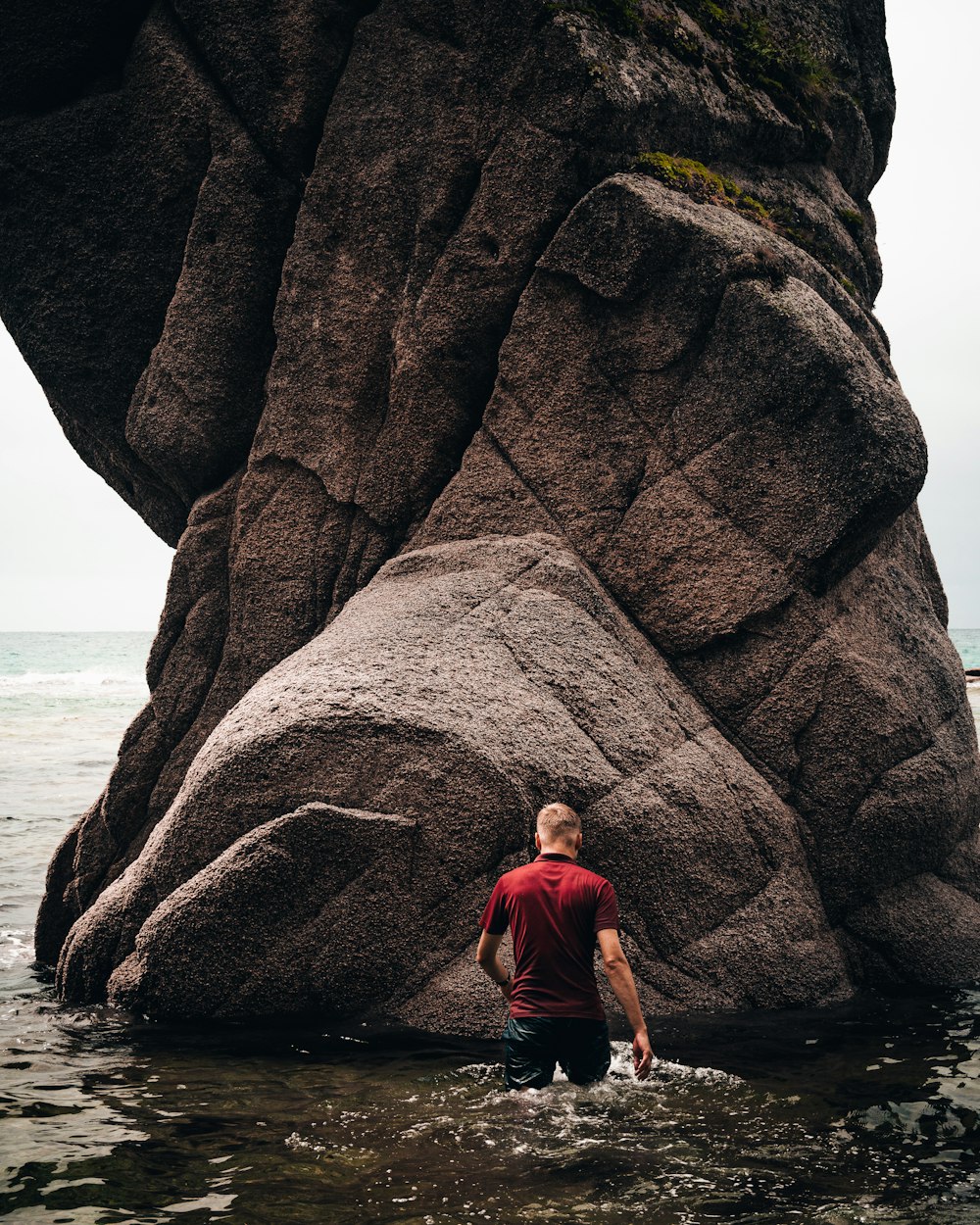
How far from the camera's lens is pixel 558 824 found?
6.50 meters

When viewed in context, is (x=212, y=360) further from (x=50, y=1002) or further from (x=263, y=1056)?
(x=263, y=1056)

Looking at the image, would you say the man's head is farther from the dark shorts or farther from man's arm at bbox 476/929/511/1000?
the dark shorts

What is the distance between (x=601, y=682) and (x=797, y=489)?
264cm

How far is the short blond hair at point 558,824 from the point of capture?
6504 mm

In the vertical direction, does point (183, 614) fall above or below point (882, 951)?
above

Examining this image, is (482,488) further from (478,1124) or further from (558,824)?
(478,1124)

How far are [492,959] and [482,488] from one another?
17.5 feet

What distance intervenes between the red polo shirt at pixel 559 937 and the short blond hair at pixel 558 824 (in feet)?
0.68

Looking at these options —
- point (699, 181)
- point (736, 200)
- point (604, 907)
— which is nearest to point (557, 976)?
point (604, 907)

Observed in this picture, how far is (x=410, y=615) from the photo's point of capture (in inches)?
369

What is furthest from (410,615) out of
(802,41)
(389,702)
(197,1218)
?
(802,41)

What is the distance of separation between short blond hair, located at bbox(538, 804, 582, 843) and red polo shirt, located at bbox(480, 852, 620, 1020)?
0.21m

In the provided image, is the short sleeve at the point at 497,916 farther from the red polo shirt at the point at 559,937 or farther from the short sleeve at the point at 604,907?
the short sleeve at the point at 604,907

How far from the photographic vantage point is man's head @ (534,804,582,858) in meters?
6.50
